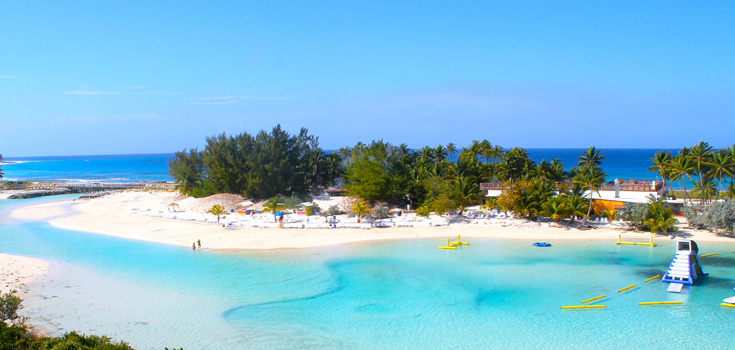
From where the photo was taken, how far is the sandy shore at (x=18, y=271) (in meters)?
23.9

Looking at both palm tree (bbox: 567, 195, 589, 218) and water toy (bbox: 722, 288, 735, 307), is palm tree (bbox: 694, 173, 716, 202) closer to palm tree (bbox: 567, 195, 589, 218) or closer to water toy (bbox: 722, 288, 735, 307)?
palm tree (bbox: 567, 195, 589, 218)

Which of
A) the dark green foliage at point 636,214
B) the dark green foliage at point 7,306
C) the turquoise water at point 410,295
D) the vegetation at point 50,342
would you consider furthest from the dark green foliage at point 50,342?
the dark green foliage at point 636,214

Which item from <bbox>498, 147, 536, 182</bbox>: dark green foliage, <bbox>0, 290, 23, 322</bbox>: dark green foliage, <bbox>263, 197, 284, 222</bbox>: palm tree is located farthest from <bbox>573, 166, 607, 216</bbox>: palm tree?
<bbox>0, 290, 23, 322</bbox>: dark green foliage

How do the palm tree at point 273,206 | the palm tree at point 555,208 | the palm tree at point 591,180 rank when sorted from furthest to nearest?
the palm tree at point 273,206
the palm tree at point 591,180
the palm tree at point 555,208

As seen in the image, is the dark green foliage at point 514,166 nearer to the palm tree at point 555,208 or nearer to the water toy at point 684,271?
the palm tree at point 555,208

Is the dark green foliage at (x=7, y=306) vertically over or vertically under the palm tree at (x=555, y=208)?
under

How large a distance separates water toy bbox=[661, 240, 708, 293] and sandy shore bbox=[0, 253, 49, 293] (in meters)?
34.2

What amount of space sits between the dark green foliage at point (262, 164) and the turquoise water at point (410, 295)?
1893 centimetres

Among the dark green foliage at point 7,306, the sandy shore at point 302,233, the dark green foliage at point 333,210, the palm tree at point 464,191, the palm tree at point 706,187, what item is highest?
the palm tree at point 706,187

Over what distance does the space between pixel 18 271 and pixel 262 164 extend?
90.6 ft

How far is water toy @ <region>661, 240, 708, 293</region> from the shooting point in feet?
79.5

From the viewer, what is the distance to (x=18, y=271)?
2656cm

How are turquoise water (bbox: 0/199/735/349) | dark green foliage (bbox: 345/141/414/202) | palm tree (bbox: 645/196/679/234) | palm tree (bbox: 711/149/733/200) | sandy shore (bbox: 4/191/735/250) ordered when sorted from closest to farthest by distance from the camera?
1. turquoise water (bbox: 0/199/735/349)
2. palm tree (bbox: 645/196/679/234)
3. sandy shore (bbox: 4/191/735/250)
4. palm tree (bbox: 711/149/733/200)
5. dark green foliage (bbox: 345/141/414/202)

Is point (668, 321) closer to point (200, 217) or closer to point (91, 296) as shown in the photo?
point (91, 296)
